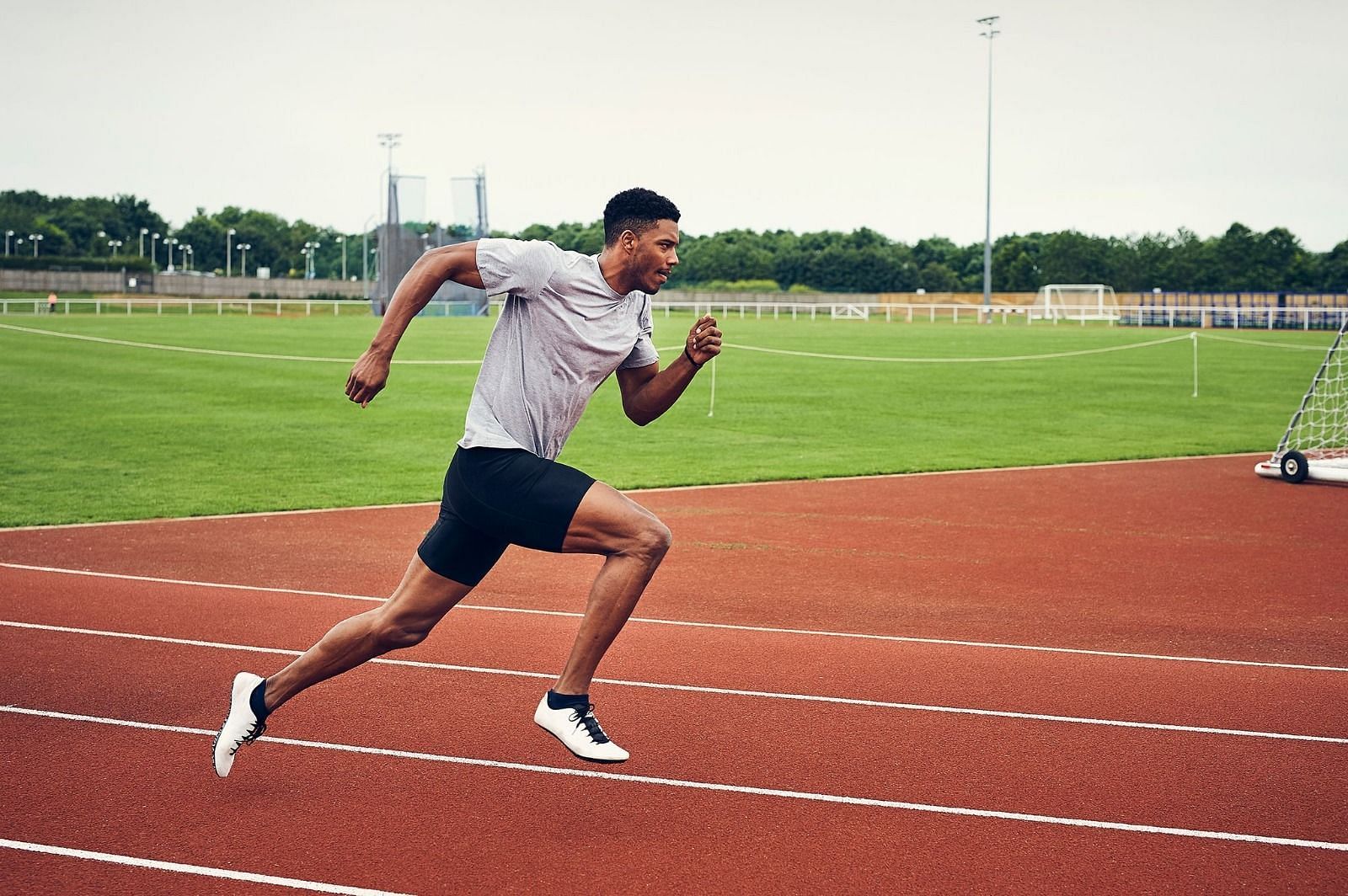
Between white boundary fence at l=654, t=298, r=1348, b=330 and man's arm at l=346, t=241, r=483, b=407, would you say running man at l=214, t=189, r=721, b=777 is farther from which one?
white boundary fence at l=654, t=298, r=1348, b=330

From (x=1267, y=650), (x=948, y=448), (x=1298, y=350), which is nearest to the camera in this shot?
(x=1267, y=650)

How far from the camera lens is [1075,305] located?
3049 inches

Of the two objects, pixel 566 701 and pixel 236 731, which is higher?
pixel 566 701

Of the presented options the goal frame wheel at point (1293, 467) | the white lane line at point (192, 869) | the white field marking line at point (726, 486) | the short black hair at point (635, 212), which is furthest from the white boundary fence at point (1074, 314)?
the white lane line at point (192, 869)

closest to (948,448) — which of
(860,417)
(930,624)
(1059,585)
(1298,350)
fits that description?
(860,417)

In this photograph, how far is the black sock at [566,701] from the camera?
525 cm

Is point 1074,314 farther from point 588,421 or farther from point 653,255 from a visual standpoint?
point 653,255

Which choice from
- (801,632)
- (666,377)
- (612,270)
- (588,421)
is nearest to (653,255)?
(612,270)

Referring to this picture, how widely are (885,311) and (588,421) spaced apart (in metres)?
59.0

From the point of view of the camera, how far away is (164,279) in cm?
11062

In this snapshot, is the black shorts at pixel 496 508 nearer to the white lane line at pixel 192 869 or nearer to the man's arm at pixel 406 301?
the man's arm at pixel 406 301

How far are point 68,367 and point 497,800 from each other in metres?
27.5

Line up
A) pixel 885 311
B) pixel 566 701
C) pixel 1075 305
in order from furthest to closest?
pixel 885 311 < pixel 1075 305 < pixel 566 701

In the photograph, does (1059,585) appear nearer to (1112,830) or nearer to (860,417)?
(1112,830)
